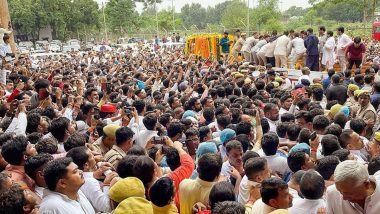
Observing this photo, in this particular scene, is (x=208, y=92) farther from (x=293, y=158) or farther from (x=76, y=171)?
(x=76, y=171)

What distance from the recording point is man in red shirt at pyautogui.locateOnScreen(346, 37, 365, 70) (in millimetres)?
11664

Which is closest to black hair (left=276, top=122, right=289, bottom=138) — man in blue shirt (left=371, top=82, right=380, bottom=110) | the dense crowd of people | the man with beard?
the dense crowd of people

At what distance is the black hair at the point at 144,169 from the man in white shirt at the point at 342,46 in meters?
9.70

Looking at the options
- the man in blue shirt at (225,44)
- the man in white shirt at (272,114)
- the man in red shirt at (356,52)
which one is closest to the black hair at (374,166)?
the man in white shirt at (272,114)

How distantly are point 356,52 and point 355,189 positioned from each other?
9.62 metres

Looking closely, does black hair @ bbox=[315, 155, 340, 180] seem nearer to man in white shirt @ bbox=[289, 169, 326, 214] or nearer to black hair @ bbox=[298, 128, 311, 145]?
man in white shirt @ bbox=[289, 169, 326, 214]

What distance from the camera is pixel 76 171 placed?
3477 mm

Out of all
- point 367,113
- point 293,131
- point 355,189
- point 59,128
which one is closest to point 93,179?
point 59,128

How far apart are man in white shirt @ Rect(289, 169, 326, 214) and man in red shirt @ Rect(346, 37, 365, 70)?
30.3 feet

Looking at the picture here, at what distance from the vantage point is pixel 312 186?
10.6 feet

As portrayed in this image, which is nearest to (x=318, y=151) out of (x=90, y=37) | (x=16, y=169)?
(x=16, y=169)

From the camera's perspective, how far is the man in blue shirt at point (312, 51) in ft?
42.2

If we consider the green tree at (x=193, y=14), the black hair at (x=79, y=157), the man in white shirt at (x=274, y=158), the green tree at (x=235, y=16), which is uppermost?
the green tree at (x=193, y=14)

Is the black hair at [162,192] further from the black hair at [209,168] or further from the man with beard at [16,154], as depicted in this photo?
the man with beard at [16,154]
